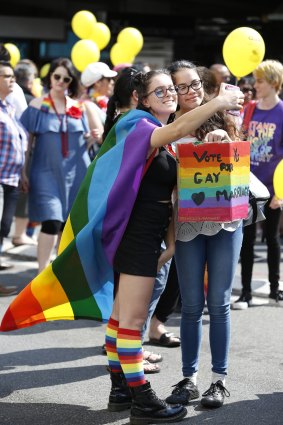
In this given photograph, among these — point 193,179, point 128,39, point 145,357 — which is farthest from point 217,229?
point 128,39

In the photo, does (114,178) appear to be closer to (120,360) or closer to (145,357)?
(120,360)

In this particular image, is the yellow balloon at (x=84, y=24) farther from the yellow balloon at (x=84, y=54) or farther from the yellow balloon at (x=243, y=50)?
the yellow balloon at (x=243, y=50)

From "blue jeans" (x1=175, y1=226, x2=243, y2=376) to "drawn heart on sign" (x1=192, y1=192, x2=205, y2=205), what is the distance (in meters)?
0.23

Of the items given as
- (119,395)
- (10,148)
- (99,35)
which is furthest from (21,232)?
(119,395)

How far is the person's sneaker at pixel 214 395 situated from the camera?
16.6ft

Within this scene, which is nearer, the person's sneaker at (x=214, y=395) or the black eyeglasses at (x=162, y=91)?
the black eyeglasses at (x=162, y=91)

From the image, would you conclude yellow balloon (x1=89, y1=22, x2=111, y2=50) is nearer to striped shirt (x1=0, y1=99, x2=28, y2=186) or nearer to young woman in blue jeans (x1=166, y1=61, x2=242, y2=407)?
striped shirt (x1=0, y1=99, x2=28, y2=186)

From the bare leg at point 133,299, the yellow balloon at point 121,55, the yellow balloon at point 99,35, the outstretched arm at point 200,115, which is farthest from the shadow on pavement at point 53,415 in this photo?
the yellow balloon at point 99,35

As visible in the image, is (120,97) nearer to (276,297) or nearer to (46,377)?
Result: (46,377)

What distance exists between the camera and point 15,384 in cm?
557

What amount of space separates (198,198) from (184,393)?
1066 mm

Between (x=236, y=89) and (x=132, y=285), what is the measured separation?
108cm

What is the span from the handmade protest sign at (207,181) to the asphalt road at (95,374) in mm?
1048

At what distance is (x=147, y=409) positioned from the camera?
4848 mm
